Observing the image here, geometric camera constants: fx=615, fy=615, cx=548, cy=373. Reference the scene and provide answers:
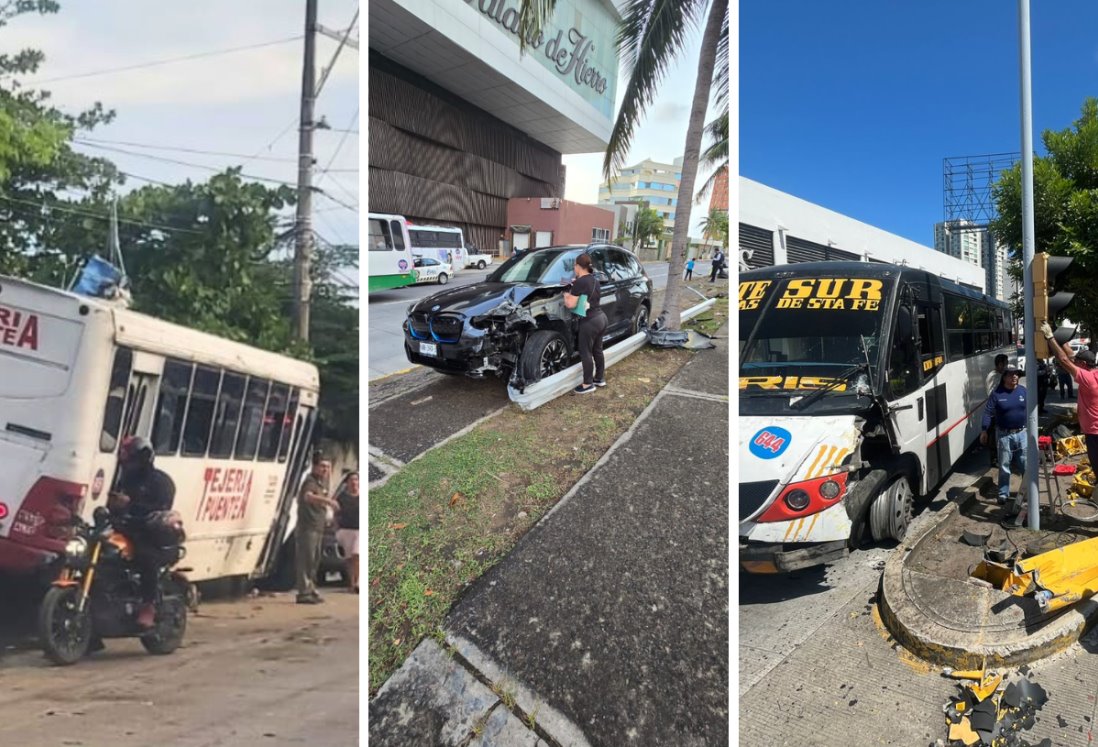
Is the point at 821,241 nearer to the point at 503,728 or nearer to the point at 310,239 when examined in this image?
the point at 310,239

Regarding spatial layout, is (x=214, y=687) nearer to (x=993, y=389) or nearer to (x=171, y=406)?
(x=171, y=406)

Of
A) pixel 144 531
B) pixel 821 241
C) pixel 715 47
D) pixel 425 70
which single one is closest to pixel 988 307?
pixel 821 241

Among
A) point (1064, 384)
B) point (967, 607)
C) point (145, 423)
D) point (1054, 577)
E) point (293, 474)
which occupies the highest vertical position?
point (1064, 384)

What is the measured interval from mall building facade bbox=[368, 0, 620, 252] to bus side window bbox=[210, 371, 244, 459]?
105 centimetres

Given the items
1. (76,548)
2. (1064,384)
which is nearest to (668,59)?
(76,548)

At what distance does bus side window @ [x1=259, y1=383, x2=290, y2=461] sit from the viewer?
249 cm

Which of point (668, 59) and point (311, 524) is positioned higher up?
point (668, 59)

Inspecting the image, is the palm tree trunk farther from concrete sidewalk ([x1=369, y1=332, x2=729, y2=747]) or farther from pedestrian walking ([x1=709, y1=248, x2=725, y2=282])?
concrete sidewalk ([x1=369, y1=332, x2=729, y2=747])

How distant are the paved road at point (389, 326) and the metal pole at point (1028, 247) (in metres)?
4.17

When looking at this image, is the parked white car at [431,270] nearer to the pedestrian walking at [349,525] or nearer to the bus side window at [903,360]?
the pedestrian walking at [349,525]

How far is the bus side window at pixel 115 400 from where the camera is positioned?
7.43 feet

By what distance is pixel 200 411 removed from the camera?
7.87 feet

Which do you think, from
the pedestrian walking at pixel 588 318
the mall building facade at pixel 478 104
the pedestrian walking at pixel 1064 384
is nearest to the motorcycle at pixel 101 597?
the mall building facade at pixel 478 104

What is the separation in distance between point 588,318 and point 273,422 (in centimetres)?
138
